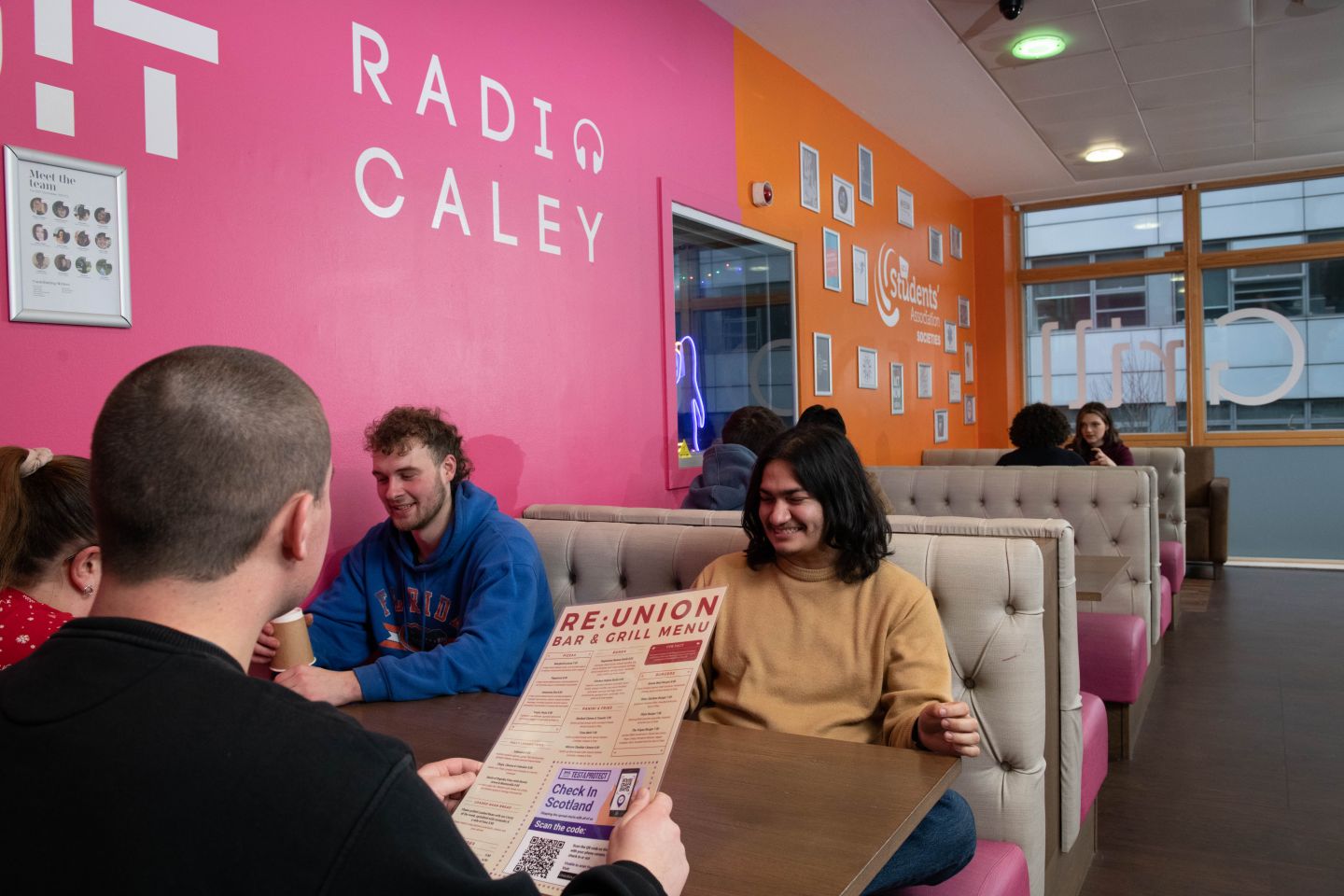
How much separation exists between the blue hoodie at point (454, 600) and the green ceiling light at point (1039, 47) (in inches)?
147

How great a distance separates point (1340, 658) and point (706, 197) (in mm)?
3645

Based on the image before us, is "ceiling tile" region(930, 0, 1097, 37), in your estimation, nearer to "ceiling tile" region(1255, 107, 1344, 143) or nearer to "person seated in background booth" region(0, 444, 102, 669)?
"ceiling tile" region(1255, 107, 1344, 143)

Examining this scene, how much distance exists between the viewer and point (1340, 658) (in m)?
4.47

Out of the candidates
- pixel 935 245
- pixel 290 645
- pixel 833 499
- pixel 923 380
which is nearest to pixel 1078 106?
pixel 935 245

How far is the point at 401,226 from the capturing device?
8.22 ft

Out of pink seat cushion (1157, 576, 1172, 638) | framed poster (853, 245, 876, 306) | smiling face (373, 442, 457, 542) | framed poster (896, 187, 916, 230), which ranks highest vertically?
framed poster (896, 187, 916, 230)

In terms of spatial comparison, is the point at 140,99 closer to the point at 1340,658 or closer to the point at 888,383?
the point at 888,383

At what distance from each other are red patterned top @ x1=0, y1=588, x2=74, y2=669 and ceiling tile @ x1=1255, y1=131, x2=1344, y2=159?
743 cm

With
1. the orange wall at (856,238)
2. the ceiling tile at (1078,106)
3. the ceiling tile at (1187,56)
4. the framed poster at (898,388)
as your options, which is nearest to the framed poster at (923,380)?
the orange wall at (856,238)

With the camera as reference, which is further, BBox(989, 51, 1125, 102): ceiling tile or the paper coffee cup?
BBox(989, 51, 1125, 102): ceiling tile

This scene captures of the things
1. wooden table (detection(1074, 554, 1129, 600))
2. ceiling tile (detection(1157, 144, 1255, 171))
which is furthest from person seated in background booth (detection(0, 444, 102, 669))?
ceiling tile (detection(1157, 144, 1255, 171))

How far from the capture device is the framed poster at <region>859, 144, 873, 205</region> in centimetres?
556

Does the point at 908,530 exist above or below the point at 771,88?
below

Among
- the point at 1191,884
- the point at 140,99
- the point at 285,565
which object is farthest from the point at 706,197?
the point at 285,565
